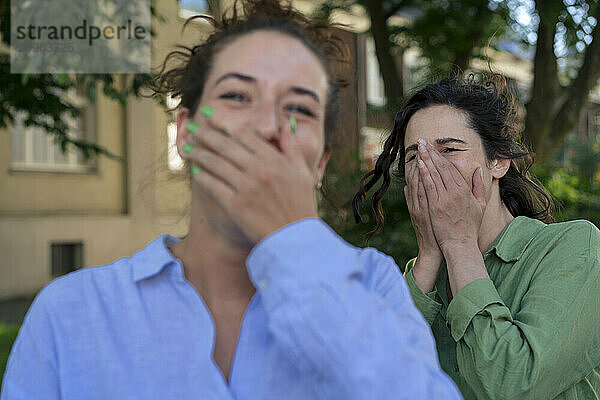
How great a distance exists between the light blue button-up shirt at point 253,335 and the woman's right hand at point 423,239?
0.79 meters

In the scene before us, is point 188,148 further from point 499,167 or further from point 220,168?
point 499,167

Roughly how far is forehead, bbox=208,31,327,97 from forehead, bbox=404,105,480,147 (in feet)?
2.95

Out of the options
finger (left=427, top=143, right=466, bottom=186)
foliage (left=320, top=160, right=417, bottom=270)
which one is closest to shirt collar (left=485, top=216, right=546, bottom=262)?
finger (left=427, top=143, right=466, bottom=186)

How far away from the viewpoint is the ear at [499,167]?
236 centimetres

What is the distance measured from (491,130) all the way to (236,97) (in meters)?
1.25

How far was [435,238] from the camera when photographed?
2240 millimetres

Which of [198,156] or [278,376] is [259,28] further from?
[278,376]

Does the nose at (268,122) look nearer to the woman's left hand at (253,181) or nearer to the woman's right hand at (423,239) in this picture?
the woman's left hand at (253,181)

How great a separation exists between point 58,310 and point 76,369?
0.39 ft

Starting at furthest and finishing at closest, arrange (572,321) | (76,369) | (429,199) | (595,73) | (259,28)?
(595,73)
(429,199)
(572,321)
(259,28)
(76,369)

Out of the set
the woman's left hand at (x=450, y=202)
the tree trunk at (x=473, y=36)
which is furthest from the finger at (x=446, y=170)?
the tree trunk at (x=473, y=36)

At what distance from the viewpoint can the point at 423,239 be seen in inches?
89.8

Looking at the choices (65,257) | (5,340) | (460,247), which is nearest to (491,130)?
(460,247)

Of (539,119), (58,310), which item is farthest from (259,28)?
(539,119)
